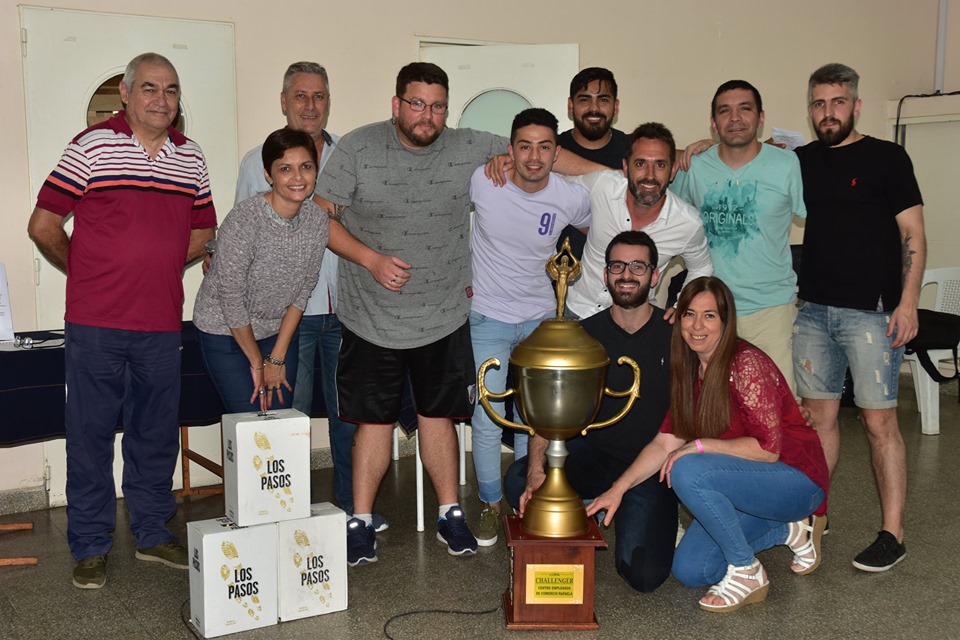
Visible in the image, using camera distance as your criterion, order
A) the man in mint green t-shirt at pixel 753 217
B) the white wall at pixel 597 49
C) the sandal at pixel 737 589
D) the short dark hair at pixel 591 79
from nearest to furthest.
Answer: the sandal at pixel 737 589 → the man in mint green t-shirt at pixel 753 217 → the short dark hair at pixel 591 79 → the white wall at pixel 597 49

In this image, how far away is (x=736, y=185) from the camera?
3525mm

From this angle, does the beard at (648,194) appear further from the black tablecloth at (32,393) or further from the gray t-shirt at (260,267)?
the black tablecloth at (32,393)

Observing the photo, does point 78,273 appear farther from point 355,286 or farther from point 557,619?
point 557,619

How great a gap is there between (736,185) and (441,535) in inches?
67.6

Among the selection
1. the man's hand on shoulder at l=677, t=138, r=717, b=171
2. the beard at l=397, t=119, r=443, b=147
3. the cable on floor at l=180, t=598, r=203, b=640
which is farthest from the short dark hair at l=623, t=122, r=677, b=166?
the cable on floor at l=180, t=598, r=203, b=640

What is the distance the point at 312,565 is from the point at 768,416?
150 cm

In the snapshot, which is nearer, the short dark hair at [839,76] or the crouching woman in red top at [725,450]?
the crouching woman in red top at [725,450]

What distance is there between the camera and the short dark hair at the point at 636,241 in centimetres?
322

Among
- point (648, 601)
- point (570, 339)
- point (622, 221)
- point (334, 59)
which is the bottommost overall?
point (648, 601)

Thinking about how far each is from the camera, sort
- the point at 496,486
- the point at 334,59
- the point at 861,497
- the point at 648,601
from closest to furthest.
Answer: the point at 648,601 < the point at 496,486 < the point at 861,497 < the point at 334,59

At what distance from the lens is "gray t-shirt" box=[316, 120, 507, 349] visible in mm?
3338

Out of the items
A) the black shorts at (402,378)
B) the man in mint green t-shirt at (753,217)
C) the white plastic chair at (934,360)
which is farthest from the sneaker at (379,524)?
the white plastic chair at (934,360)

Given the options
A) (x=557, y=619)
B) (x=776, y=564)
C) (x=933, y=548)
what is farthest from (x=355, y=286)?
(x=933, y=548)

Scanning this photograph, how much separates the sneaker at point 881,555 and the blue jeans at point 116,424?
2500 mm
